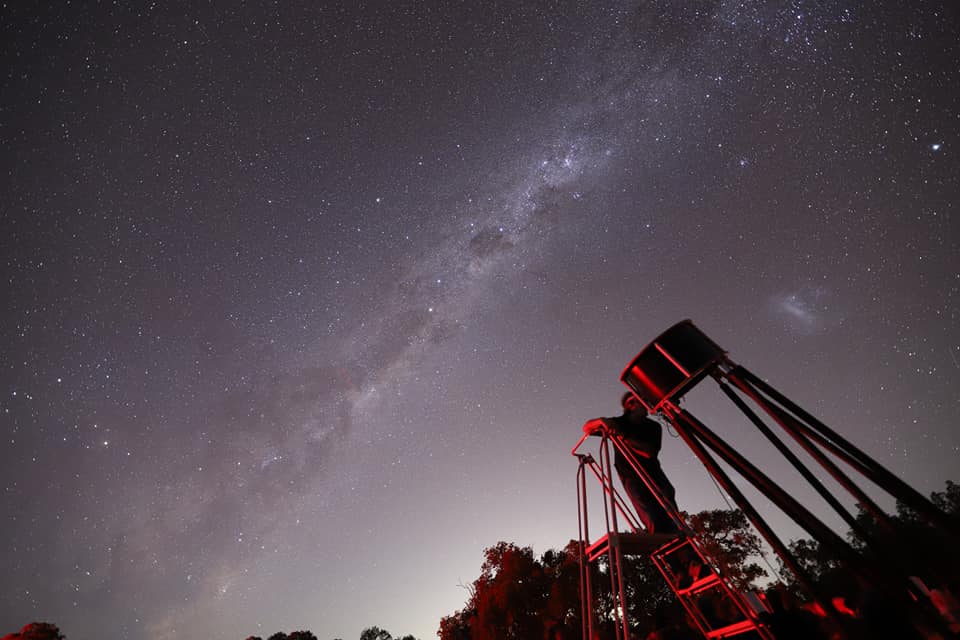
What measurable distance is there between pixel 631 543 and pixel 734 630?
3.79 ft

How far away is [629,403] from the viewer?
6.04m

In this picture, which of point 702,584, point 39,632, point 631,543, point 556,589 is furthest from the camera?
point 556,589

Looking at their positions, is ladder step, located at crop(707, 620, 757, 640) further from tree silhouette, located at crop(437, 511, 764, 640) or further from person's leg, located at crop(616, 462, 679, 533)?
tree silhouette, located at crop(437, 511, 764, 640)

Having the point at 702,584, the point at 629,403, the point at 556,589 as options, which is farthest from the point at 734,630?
the point at 556,589

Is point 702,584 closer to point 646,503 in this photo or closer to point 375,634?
point 646,503

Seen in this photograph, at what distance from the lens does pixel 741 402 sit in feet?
14.7

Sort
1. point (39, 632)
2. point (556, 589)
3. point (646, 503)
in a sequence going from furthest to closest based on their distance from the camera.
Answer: point (556, 589) < point (39, 632) < point (646, 503)

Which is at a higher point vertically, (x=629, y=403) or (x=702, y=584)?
(x=629, y=403)

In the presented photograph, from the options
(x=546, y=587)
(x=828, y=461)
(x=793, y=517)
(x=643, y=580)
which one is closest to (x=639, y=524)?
(x=793, y=517)

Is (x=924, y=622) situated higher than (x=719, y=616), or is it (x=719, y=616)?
(x=719, y=616)

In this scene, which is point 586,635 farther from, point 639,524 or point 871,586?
Answer: point 871,586

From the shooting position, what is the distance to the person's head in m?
5.91

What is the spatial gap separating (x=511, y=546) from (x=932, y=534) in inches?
1313

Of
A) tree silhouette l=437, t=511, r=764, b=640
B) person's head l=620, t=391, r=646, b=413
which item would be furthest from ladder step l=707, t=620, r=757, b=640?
tree silhouette l=437, t=511, r=764, b=640
